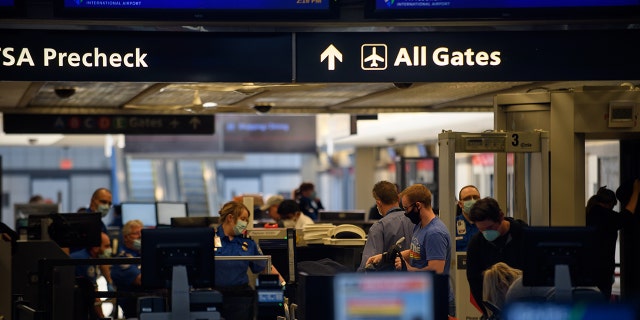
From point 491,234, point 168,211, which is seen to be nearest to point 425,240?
point 491,234

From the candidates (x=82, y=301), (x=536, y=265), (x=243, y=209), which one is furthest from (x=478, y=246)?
(x=82, y=301)

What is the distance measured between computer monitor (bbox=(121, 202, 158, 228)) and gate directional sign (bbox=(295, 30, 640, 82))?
11118 mm

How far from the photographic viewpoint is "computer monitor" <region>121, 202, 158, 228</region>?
18.5 m

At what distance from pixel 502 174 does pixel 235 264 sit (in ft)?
8.20

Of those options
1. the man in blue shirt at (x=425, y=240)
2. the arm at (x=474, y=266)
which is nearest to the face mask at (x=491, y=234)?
the arm at (x=474, y=266)

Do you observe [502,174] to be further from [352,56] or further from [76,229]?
[76,229]

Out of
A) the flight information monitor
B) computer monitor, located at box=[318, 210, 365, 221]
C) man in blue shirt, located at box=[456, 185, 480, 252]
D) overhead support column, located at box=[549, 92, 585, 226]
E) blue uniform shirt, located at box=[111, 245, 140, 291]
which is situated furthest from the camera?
computer monitor, located at box=[318, 210, 365, 221]

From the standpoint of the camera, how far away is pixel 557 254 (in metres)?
6.41

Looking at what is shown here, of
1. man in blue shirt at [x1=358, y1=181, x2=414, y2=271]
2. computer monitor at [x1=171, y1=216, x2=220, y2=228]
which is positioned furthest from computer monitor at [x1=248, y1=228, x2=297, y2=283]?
man in blue shirt at [x1=358, y1=181, x2=414, y2=271]

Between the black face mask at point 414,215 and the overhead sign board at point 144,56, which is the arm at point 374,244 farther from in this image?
the overhead sign board at point 144,56

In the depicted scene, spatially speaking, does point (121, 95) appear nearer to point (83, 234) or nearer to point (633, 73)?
point (83, 234)

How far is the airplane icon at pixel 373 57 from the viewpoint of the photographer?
7.69 meters

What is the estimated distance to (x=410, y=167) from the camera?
19.8 m

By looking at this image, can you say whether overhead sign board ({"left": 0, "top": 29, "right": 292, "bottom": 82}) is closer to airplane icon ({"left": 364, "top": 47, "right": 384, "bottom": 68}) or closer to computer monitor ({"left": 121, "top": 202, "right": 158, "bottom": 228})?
airplane icon ({"left": 364, "top": 47, "right": 384, "bottom": 68})
